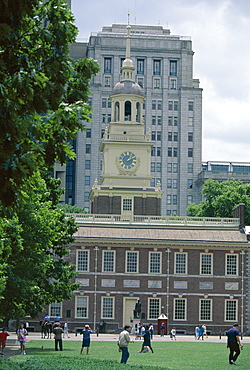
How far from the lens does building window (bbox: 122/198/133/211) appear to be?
78.3 meters

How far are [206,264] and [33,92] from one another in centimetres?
5496

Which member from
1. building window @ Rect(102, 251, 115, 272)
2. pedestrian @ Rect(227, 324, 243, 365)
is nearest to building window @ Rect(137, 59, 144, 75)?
building window @ Rect(102, 251, 115, 272)

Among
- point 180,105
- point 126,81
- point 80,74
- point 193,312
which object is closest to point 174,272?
point 193,312

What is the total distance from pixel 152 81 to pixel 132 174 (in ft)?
269

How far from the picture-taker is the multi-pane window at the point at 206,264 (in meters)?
70.7

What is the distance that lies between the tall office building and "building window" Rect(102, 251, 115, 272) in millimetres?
84091

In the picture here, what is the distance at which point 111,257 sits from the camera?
70.4 m

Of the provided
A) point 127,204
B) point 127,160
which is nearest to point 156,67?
point 127,160

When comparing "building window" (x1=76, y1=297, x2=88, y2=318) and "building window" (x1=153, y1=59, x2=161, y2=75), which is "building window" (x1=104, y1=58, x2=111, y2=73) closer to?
Answer: "building window" (x1=153, y1=59, x2=161, y2=75)

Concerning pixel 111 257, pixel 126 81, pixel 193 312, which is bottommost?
pixel 193 312

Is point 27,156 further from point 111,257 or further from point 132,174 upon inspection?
point 132,174

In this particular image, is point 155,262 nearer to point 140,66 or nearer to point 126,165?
point 126,165

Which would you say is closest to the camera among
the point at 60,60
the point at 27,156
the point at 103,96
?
the point at 27,156

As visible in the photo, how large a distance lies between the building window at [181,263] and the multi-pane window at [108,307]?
6148 mm
